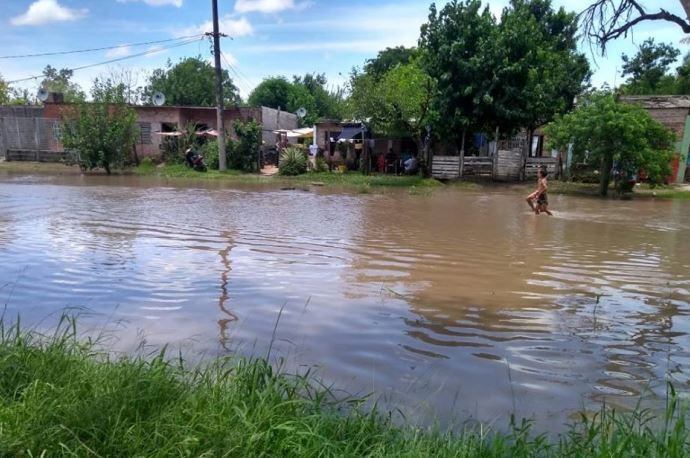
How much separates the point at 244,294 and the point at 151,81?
5157 centimetres

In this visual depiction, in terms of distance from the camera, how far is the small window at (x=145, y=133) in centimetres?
3275

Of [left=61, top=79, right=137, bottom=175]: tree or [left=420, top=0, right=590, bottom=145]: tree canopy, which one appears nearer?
[left=420, top=0, right=590, bottom=145]: tree canopy

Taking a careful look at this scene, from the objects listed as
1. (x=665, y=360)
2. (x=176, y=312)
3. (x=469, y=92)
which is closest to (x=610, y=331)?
(x=665, y=360)

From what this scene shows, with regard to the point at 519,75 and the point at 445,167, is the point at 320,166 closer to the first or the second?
the point at 445,167

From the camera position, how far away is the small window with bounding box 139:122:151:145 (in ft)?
107

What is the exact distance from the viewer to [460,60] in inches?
923

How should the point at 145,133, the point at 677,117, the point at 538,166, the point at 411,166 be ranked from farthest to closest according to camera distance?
the point at 145,133 < the point at 411,166 < the point at 538,166 < the point at 677,117

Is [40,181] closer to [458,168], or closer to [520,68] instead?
[458,168]

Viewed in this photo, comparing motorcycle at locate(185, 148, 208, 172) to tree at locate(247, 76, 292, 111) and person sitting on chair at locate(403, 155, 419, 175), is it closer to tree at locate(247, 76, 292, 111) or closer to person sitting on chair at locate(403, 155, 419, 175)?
person sitting on chair at locate(403, 155, 419, 175)

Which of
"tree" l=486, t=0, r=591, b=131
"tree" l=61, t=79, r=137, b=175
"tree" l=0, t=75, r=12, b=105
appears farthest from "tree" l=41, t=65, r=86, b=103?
"tree" l=486, t=0, r=591, b=131

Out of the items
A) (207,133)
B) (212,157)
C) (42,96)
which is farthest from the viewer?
(42,96)

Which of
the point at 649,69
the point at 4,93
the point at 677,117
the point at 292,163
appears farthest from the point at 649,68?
the point at 4,93

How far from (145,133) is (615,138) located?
81.9ft

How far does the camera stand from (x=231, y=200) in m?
18.0
